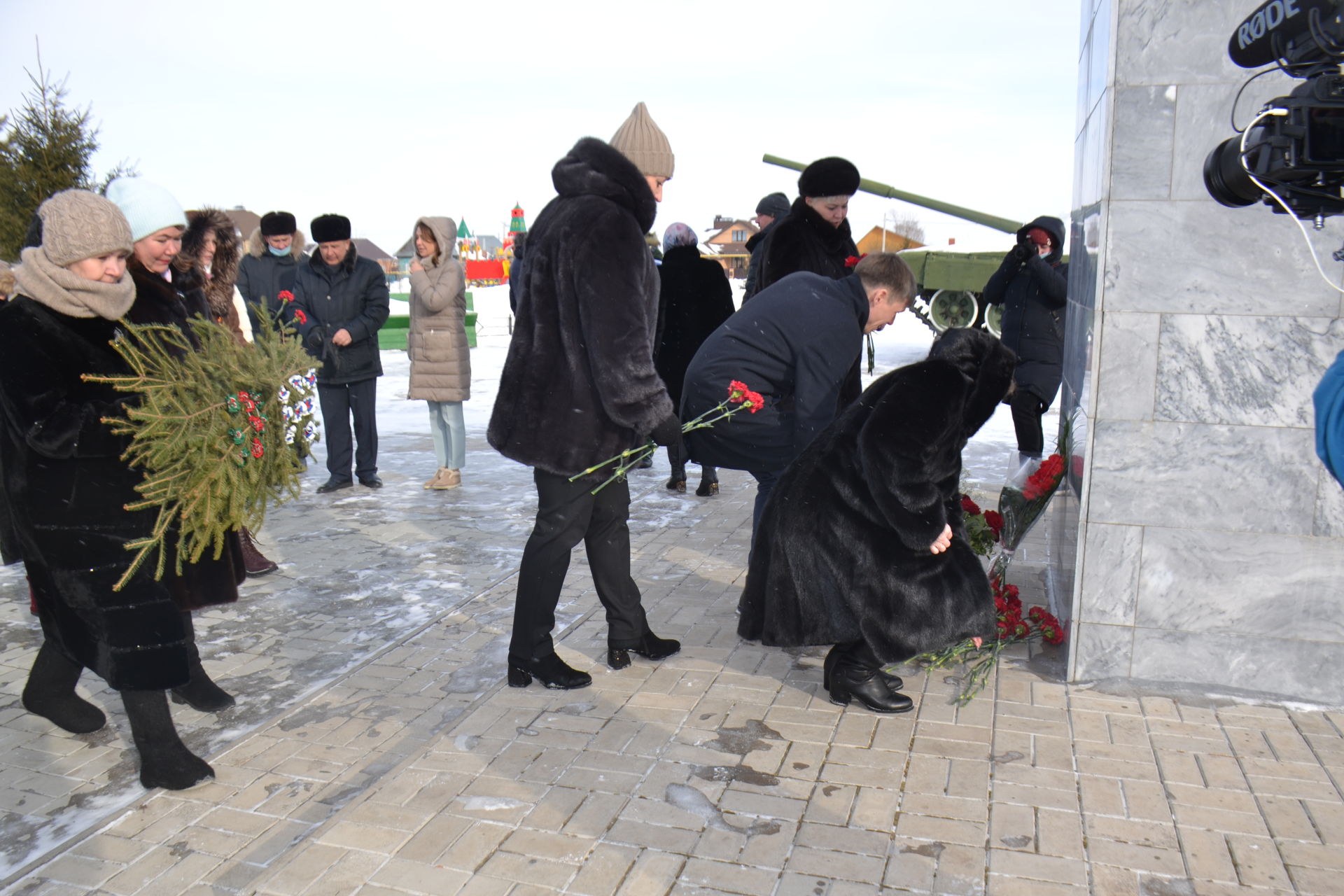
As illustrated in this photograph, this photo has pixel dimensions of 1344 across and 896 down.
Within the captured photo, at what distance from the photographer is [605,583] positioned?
3777 mm

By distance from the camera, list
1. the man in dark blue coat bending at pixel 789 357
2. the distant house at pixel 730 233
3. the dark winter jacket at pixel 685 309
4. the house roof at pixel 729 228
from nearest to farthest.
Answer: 1. the man in dark blue coat bending at pixel 789 357
2. the dark winter jacket at pixel 685 309
3. the distant house at pixel 730 233
4. the house roof at pixel 729 228

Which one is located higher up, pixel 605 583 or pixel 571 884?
pixel 605 583

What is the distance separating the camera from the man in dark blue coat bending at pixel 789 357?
3.69 metres

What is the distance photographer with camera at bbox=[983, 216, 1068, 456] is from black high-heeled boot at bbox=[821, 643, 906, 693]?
138 inches

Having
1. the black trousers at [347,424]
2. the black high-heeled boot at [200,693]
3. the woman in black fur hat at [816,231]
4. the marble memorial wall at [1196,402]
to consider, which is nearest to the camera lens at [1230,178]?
the marble memorial wall at [1196,402]

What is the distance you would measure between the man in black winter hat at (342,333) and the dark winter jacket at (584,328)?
3807 millimetres

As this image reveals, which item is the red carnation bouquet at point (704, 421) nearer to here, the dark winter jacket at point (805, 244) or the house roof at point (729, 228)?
the dark winter jacket at point (805, 244)

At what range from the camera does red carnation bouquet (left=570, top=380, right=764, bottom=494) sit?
351cm

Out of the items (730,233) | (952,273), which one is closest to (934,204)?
(952,273)

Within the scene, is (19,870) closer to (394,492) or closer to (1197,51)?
(1197,51)

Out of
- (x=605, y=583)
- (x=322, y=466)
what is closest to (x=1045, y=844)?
(x=605, y=583)

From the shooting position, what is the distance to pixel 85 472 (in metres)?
2.95

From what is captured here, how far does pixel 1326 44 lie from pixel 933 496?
5.34 ft

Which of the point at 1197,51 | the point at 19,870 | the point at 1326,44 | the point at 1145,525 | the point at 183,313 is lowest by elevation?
the point at 19,870
